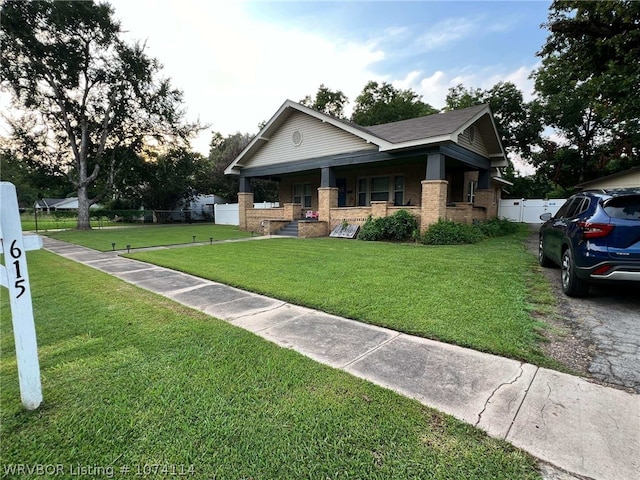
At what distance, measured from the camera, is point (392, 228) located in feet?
40.7

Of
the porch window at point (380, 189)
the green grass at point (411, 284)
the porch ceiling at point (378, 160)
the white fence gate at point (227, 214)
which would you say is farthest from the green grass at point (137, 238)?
the white fence gate at point (227, 214)

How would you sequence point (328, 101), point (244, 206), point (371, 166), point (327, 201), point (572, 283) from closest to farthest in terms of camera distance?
point (572, 283), point (327, 201), point (371, 166), point (244, 206), point (328, 101)

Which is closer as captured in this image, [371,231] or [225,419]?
[225,419]

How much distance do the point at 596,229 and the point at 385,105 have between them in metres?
33.5

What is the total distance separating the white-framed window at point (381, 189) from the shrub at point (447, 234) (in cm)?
471

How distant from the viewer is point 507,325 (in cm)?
373

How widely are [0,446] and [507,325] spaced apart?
467 centimetres

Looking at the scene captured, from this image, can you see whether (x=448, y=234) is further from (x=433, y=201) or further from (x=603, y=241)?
(x=603, y=241)

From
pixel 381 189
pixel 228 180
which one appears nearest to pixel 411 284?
pixel 381 189

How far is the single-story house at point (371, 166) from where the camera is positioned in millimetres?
12109

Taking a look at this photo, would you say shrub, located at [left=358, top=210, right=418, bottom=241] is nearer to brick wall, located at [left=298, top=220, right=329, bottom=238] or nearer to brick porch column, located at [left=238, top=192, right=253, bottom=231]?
brick wall, located at [left=298, top=220, right=329, bottom=238]

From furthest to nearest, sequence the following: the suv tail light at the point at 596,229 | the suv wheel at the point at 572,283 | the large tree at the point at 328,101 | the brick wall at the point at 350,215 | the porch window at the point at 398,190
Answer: the large tree at the point at 328,101 → the porch window at the point at 398,190 → the brick wall at the point at 350,215 → the suv wheel at the point at 572,283 → the suv tail light at the point at 596,229

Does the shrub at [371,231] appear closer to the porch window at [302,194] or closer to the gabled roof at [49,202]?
the porch window at [302,194]

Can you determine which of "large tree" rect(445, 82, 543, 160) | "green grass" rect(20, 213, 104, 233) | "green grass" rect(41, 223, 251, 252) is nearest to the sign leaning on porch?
"green grass" rect(41, 223, 251, 252)
